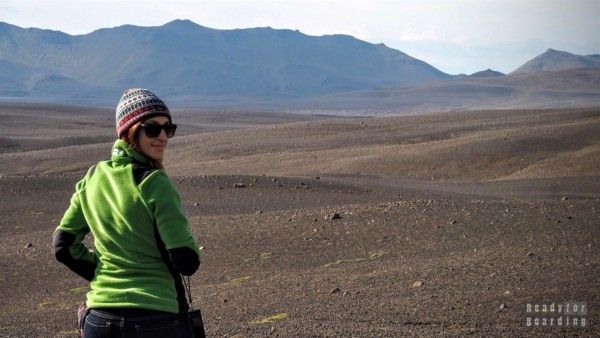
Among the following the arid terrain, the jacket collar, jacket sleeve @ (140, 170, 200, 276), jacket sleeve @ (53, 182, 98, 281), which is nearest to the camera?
jacket sleeve @ (140, 170, 200, 276)

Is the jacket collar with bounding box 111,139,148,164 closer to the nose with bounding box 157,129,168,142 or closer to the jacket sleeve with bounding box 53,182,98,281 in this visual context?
the nose with bounding box 157,129,168,142

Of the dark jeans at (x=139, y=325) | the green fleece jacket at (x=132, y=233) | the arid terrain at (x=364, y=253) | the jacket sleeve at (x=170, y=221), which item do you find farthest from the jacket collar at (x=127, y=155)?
the arid terrain at (x=364, y=253)

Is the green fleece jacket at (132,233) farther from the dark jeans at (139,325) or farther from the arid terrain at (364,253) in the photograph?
the arid terrain at (364,253)

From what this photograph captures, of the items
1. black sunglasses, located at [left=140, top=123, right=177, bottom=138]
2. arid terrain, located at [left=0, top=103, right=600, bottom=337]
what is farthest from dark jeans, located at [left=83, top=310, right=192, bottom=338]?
arid terrain, located at [left=0, top=103, right=600, bottom=337]

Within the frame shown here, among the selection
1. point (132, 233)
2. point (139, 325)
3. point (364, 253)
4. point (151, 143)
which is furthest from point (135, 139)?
point (364, 253)

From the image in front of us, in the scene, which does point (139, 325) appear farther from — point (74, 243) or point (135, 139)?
point (135, 139)

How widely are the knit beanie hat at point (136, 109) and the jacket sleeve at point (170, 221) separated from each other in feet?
0.96

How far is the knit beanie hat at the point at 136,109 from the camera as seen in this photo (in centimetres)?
368

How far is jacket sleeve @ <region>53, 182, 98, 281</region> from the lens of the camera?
3.78m

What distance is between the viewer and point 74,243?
3.79 meters

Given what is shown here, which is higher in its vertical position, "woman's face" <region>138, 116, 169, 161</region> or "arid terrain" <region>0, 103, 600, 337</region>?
"woman's face" <region>138, 116, 169, 161</region>

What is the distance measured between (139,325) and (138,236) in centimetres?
32

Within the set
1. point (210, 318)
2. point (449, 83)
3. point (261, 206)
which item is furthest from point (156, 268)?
point (449, 83)

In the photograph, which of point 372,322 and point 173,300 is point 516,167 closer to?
point 372,322
